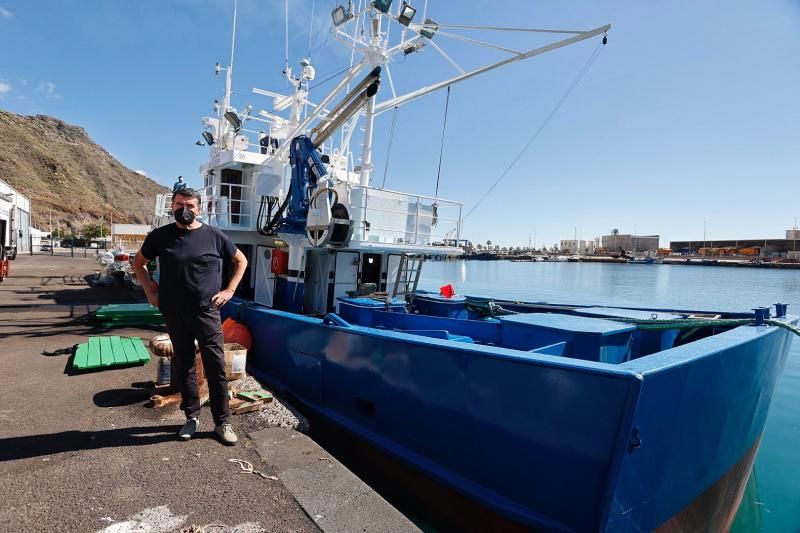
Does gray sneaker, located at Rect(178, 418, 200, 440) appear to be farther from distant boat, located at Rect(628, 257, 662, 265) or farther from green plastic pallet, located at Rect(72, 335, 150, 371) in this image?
distant boat, located at Rect(628, 257, 662, 265)

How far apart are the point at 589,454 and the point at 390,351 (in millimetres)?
1965

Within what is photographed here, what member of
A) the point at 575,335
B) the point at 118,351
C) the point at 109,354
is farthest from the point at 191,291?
the point at 118,351

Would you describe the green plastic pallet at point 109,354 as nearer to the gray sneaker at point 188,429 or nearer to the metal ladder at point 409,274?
the gray sneaker at point 188,429

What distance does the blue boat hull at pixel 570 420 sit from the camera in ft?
9.61

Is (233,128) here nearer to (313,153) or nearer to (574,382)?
(313,153)

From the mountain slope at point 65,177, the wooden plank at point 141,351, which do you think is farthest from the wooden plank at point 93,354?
the mountain slope at point 65,177

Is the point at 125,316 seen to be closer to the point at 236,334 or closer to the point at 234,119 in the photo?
the point at 236,334

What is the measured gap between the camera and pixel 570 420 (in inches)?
121

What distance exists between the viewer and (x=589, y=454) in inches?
118

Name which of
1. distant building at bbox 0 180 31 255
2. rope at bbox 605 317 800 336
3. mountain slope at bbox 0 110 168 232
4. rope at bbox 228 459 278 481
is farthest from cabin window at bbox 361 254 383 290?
mountain slope at bbox 0 110 168 232

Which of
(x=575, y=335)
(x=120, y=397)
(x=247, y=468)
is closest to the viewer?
(x=247, y=468)

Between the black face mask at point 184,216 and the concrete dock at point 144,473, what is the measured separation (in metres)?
1.79

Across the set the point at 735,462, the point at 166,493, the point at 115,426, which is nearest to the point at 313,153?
the point at 115,426

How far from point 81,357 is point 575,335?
600 centimetres
